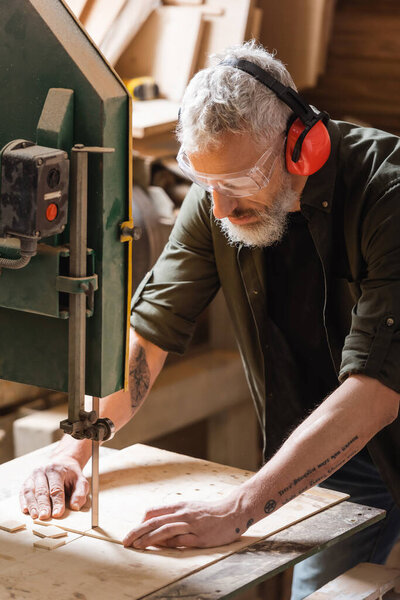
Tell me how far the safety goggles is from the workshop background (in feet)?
5.88

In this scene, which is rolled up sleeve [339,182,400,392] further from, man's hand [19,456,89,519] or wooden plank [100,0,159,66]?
wooden plank [100,0,159,66]

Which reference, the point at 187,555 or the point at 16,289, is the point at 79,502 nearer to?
the point at 187,555

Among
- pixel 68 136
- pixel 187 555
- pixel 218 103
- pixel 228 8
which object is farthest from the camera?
pixel 228 8

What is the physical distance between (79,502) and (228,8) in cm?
274

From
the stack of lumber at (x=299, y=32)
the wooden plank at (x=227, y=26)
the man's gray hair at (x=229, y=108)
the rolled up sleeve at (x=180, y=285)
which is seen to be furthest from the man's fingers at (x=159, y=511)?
the stack of lumber at (x=299, y=32)

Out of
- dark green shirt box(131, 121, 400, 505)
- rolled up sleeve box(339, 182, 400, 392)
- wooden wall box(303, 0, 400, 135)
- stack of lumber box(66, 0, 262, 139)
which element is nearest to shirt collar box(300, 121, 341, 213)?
dark green shirt box(131, 121, 400, 505)

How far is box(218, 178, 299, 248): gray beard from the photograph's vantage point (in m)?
2.19

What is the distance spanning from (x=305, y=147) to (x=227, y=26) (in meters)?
2.26

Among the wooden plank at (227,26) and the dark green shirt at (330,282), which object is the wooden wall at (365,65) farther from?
the dark green shirt at (330,282)

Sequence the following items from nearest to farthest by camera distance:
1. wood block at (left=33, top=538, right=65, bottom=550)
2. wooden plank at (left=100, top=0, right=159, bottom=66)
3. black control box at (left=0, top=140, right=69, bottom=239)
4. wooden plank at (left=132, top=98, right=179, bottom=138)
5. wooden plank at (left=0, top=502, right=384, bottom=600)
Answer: black control box at (left=0, top=140, right=69, bottom=239) → wooden plank at (left=0, top=502, right=384, bottom=600) → wood block at (left=33, top=538, right=65, bottom=550) → wooden plank at (left=132, top=98, right=179, bottom=138) → wooden plank at (left=100, top=0, right=159, bottom=66)

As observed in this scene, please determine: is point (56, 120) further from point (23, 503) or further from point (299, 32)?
point (299, 32)

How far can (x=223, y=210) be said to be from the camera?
2.13 meters

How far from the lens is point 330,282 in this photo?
91.4 inches

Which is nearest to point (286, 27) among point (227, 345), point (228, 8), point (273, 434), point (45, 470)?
point (228, 8)
